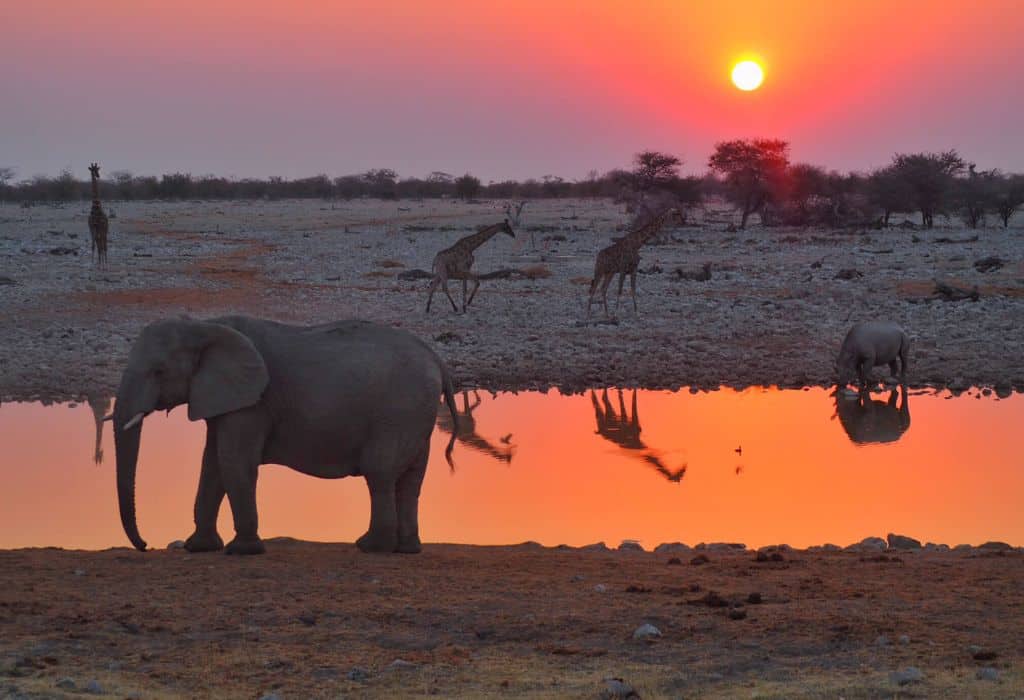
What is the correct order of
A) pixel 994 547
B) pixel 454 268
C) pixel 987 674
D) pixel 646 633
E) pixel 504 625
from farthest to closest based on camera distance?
1. pixel 454 268
2. pixel 994 547
3. pixel 504 625
4. pixel 646 633
5. pixel 987 674

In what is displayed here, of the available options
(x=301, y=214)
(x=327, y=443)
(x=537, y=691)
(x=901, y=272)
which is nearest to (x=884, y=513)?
(x=327, y=443)

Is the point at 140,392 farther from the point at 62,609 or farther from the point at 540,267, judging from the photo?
the point at 540,267

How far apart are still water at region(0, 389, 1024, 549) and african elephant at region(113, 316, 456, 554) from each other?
1.59 meters

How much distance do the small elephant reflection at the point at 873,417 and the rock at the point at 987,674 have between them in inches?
365

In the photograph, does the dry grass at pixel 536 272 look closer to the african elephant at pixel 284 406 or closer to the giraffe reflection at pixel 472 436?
the giraffe reflection at pixel 472 436

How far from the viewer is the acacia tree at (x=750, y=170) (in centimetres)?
5344

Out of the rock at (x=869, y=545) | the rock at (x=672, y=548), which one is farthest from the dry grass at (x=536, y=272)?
the rock at (x=869, y=545)

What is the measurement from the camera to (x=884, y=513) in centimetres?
1184

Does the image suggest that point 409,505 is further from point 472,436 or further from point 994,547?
point 472,436

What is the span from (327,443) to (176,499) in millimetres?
3532

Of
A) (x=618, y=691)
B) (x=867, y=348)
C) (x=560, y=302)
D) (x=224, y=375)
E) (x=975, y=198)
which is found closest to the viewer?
(x=618, y=691)

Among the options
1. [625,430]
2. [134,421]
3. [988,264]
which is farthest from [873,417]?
[988,264]

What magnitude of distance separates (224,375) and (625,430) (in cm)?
771

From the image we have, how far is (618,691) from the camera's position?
5.95 m
